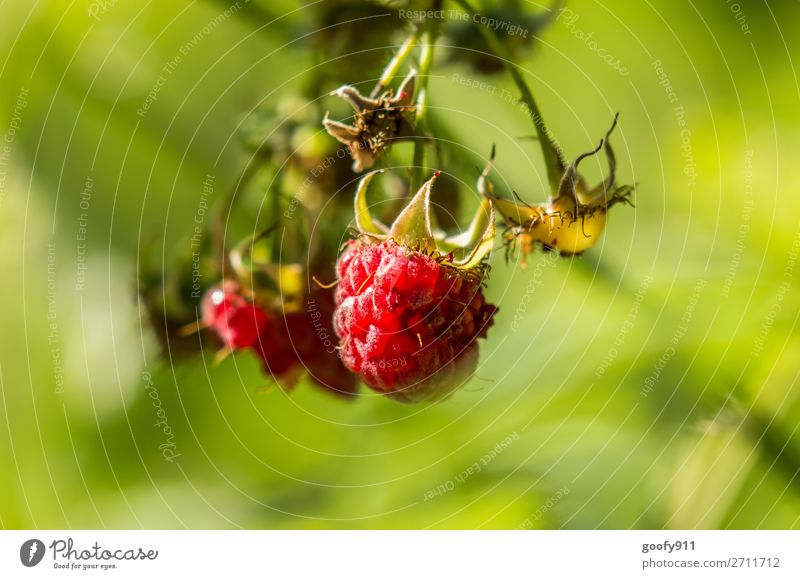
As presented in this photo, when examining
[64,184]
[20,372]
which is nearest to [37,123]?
[64,184]

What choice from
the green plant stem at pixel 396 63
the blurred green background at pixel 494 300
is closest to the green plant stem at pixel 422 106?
the green plant stem at pixel 396 63

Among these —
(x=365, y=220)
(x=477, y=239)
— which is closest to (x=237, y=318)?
(x=365, y=220)

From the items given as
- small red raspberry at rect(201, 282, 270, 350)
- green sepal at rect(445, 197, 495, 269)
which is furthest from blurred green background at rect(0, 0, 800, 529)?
green sepal at rect(445, 197, 495, 269)

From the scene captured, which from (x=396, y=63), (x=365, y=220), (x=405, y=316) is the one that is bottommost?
(x=405, y=316)

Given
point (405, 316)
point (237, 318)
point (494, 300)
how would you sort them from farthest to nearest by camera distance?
point (494, 300)
point (237, 318)
point (405, 316)

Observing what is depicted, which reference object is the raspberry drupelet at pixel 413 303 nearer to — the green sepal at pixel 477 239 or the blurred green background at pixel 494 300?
the green sepal at pixel 477 239

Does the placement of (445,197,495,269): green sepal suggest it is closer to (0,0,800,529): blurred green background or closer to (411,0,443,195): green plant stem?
(411,0,443,195): green plant stem

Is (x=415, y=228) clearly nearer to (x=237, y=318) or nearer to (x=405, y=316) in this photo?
(x=405, y=316)
